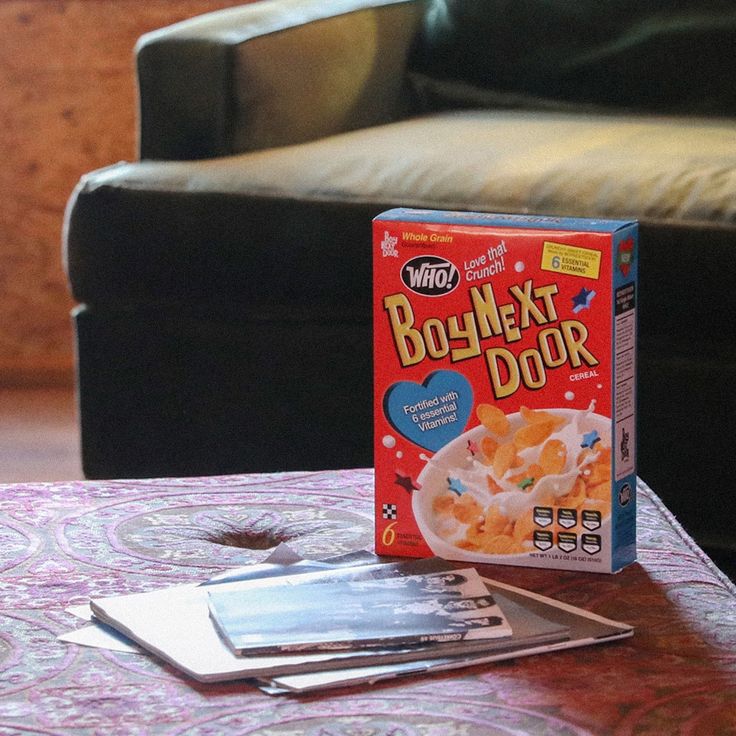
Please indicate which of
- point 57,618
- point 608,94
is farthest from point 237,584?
point 608,94

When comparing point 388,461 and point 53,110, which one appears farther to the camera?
point 53,110

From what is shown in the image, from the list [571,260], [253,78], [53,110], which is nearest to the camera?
[571,260]

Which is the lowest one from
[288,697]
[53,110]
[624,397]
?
[288,697]

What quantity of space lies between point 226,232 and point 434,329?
757mm

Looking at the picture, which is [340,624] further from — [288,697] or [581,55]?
[581,55]

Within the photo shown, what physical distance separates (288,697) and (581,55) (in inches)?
60.1

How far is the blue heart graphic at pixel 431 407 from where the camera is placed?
3.06 feet

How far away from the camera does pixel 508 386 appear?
0.92m

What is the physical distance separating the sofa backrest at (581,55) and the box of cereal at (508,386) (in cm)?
116

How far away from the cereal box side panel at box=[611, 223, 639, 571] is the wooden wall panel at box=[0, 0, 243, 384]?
6.34ft

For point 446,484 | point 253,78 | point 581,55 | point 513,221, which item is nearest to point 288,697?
point 446,484

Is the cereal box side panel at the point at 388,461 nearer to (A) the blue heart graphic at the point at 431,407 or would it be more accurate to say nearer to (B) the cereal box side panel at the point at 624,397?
(A) the blue heart graphic at the point at 431,407

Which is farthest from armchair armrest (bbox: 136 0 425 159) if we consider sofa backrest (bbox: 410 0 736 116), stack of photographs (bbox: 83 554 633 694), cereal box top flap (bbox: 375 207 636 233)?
stack of photographs (bbox: 83 554 633 694)

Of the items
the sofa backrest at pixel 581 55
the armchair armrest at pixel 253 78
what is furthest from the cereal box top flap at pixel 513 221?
the sofa backrest at pixel 581 55
